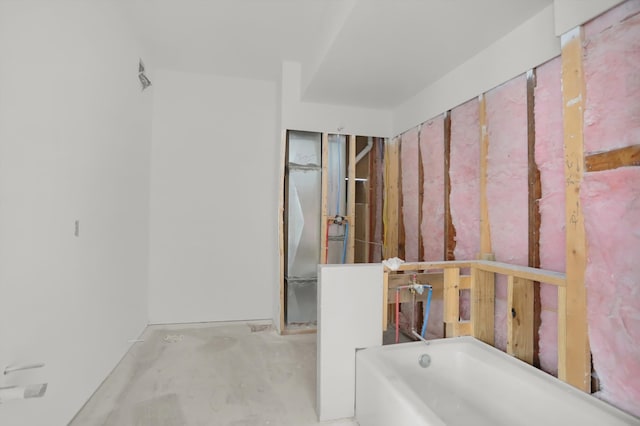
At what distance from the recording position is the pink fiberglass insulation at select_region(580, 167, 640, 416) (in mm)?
1383

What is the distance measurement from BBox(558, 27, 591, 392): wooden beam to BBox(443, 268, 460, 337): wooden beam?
61cm

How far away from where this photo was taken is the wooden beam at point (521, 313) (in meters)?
1.96

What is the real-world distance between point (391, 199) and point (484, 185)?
1432 mm

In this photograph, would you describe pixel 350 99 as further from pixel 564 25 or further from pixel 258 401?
pixel 258 401

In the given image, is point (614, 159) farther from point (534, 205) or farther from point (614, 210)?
point (534, 205)

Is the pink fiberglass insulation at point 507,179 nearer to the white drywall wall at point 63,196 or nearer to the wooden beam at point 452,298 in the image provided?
the wooden beam at point 452,298

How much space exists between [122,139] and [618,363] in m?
3.52

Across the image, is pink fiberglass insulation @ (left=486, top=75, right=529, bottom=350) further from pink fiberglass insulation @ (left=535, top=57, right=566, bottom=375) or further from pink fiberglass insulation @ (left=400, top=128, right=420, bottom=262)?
pink fiberglass insulation @ (left=400, top=128, right=420, bottom=262)

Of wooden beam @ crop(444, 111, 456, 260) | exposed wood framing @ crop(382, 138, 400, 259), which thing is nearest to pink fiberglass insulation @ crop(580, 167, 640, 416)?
wooden beam @ crop(444, 111, 456, 260)

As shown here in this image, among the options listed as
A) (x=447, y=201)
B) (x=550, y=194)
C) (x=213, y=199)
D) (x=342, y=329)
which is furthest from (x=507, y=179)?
(x=213, y=199)

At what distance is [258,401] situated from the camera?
7.29 ft

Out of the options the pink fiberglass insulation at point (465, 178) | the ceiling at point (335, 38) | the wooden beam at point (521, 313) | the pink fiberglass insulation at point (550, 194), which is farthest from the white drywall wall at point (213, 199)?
the pink fiberglass insulation at point (550, 194)

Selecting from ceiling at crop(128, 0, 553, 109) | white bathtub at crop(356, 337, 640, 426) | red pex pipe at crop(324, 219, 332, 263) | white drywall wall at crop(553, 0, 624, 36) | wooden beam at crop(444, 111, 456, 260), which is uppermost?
ceiling at crop(128, 0, 553, 109)

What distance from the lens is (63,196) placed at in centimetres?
181
